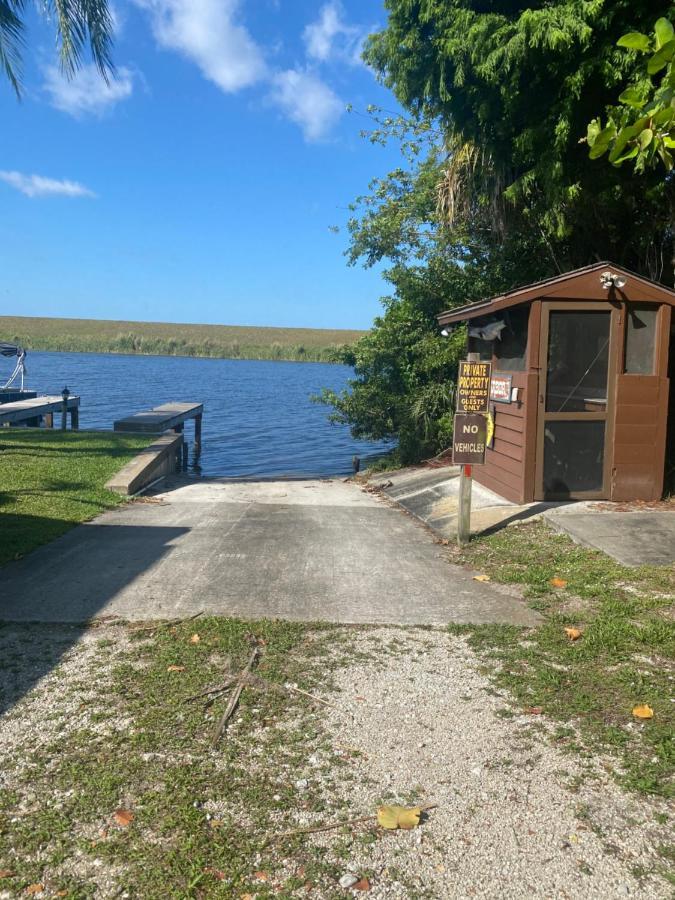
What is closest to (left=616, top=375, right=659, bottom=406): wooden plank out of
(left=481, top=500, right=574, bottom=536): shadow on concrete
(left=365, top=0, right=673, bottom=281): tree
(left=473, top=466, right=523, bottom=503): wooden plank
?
(left=481, top=500, right=574, bottom=536): shadow on concrete

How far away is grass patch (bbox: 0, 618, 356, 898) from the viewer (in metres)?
2.74

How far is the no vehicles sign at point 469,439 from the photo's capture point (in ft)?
26.2

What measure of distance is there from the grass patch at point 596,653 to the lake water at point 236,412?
14.3 m

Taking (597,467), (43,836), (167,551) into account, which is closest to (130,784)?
(43,836)

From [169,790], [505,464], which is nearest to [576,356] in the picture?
[505,464]

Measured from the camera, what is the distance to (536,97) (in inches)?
382

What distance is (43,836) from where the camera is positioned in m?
2.91

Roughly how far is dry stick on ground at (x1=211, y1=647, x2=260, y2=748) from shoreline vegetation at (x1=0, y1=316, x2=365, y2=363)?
78.5 metres

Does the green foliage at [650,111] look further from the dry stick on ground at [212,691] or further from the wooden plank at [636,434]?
the wooden plank at [636,434]

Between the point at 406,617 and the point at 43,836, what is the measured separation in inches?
123

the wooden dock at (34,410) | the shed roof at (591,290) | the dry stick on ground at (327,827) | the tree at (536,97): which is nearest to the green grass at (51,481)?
the dry stick on ground at (327,827)

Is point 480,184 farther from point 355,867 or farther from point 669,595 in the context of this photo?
point 355,867

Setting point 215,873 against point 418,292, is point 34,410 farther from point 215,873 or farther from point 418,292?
point 215,873

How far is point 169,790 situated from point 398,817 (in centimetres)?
98
